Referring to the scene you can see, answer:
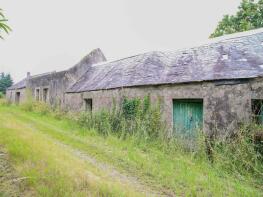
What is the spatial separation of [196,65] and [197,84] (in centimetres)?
158

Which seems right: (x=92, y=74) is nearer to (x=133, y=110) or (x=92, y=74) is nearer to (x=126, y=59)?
(x=126, y=59)

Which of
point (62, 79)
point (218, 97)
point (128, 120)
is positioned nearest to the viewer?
point (218, 97)

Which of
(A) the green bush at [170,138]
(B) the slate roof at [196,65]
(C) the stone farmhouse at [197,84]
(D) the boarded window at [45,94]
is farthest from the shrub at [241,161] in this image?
(D) the boarded window at [45,94]

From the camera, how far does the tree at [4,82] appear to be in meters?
41.8

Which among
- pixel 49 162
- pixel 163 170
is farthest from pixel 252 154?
pixel 49 162

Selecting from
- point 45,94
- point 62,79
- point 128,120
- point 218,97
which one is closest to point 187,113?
point 218,97

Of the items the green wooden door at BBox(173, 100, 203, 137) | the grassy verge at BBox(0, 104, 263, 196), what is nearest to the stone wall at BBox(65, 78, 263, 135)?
the green wooden door at BBox(173, 100, 203, 137)

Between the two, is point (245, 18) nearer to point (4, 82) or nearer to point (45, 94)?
point (45, 94)

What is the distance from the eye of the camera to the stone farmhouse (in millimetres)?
8422

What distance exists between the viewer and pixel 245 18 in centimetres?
2281

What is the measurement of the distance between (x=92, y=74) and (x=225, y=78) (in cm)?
1111

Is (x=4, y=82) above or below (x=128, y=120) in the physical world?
above

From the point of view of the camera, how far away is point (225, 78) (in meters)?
8.67

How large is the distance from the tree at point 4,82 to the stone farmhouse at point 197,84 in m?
30.5
